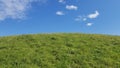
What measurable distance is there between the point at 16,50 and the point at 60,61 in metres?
5.19

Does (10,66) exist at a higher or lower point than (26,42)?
lower

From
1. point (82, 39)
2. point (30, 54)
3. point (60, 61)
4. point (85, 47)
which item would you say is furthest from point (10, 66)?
point (82, 39)

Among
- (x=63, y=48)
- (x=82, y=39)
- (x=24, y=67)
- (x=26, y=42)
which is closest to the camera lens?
(x=24, y=67)

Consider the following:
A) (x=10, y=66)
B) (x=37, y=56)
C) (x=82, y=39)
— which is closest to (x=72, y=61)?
(x=37, y=56)

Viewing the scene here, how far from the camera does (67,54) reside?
1046 inches

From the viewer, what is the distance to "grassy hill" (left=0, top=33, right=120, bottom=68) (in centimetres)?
2441

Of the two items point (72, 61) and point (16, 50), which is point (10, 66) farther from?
point (72, 61)

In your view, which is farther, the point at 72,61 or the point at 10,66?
the point at 72,61

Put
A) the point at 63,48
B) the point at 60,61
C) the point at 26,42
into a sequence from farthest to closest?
the point at 26,42 < the point at 63,48 < the point at 60,61

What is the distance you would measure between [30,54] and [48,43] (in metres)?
4.53

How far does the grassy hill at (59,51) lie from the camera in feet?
80.1

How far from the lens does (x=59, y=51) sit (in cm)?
2731

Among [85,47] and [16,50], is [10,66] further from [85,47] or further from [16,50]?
[85,47]

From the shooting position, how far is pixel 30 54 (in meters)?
25.9
